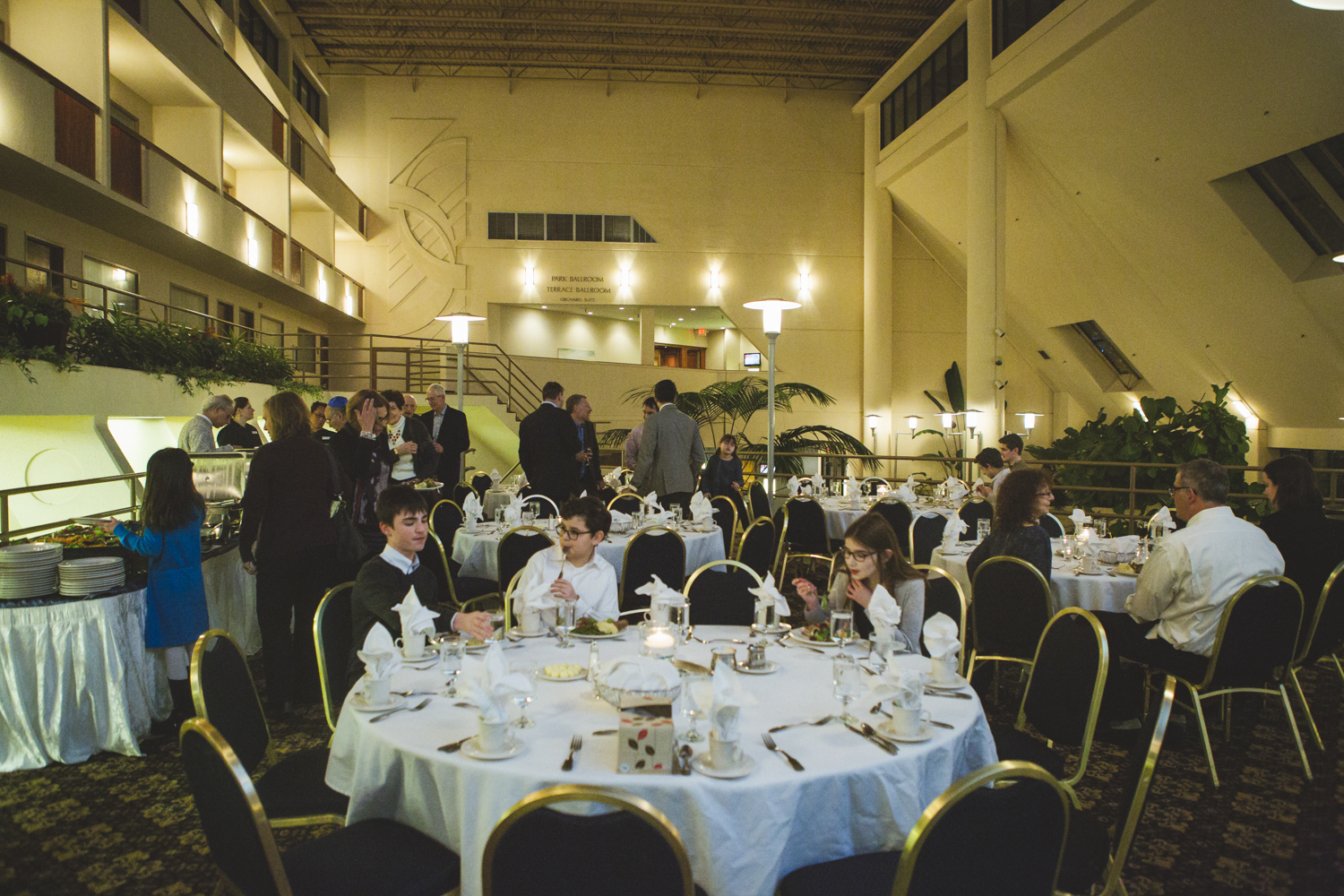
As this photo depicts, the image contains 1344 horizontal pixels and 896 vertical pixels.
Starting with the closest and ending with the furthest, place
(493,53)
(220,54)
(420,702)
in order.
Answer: (420,702) → (220,54) → (493,53)

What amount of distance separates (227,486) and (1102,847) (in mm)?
4837

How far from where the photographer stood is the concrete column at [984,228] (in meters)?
11.6

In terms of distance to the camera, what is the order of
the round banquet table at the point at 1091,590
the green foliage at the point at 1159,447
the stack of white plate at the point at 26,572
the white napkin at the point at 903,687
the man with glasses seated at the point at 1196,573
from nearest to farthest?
the white napkin at the point at 903,687
the man with glasses seated at the point at 1196,573
the stack of white plate at the point at 26,572
the round banquet table at the point at 1091,590
the green foliage at the point at 1159,447

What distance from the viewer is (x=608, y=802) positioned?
54.4 inches

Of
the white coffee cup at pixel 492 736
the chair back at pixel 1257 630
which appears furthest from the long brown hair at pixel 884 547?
the white coffee cup at pixel 492 736

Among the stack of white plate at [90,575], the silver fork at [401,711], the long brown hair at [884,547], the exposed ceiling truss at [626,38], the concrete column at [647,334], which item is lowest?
the silver fork at [401,711]

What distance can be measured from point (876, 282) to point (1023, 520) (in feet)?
42.6

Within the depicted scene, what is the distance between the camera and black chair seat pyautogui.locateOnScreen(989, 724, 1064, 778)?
2449 mm

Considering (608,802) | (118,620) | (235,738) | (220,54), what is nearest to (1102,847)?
(608,802)

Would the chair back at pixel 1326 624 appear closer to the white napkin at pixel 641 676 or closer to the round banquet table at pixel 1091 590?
the round banquet table at pixel 1091 590

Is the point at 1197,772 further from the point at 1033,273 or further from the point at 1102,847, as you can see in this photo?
the point at 1033,273

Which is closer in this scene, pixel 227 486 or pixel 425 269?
pixel 227 486

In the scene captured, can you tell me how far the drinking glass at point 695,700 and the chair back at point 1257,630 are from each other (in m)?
2.46

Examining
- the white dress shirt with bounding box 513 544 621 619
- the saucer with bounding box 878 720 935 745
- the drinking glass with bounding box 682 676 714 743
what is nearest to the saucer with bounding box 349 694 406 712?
the drinking glass with bounding box 682 676 714 743
